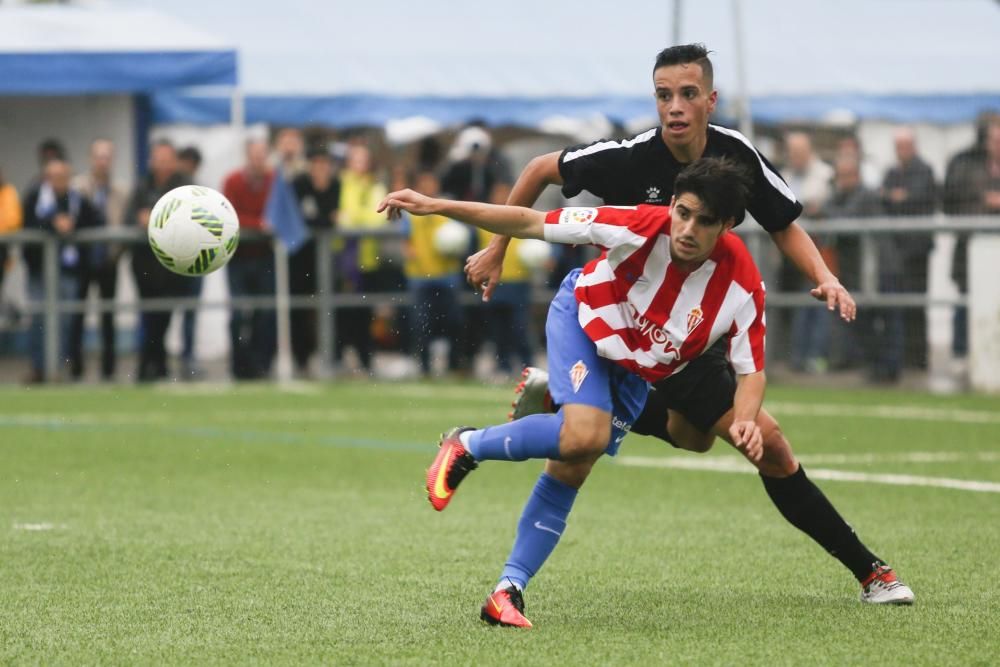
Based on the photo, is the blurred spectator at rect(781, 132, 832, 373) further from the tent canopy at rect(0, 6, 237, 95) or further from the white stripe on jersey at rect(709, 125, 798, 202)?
the white stripe on jersey at rect(709, 125, 798, 202)

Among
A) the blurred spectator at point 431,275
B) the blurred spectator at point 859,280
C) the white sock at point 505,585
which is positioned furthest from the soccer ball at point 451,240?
the white sock at point 505,585

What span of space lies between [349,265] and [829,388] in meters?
4.91

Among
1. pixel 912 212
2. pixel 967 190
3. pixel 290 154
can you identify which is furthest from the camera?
pixel 290 154

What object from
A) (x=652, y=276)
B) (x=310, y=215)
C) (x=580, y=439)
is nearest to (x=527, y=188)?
(x=652, y=276)

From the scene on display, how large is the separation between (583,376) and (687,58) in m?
1.26

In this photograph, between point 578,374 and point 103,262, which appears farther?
point 103,262

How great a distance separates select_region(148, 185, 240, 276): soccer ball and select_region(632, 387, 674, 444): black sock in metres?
2.09

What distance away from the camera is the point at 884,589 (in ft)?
→ 20.2

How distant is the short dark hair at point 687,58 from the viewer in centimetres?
629

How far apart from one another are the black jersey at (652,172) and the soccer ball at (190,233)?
168 cm

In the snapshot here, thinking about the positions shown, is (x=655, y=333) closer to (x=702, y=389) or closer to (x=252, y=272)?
(x=702, y=389)

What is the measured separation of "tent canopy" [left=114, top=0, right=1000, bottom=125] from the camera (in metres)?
20.9

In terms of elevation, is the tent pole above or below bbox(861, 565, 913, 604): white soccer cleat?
above

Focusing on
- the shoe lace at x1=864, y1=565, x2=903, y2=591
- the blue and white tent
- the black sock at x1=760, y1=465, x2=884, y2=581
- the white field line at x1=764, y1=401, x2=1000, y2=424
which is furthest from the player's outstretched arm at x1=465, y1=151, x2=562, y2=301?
the blue and white tent
